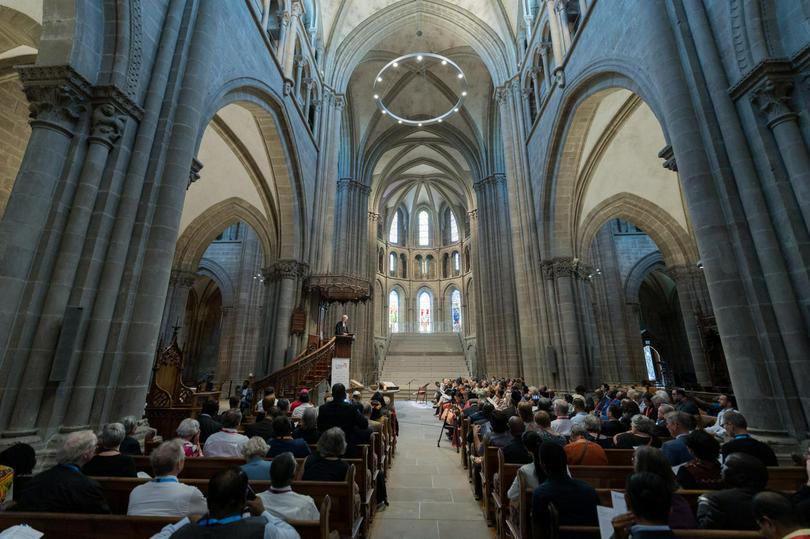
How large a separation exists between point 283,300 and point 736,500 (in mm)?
10797

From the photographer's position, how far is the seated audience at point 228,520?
1.54m

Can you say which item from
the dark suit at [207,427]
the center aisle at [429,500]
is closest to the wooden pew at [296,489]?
the center aisle at [429,500]

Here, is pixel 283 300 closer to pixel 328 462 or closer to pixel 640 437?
pixel 328 462

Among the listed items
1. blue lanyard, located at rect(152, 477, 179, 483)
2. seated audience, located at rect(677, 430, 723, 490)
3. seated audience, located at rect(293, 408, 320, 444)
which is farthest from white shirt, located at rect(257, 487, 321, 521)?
seated audience, located at rect(677, 430, 723, 490)

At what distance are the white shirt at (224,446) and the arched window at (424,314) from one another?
3157cm

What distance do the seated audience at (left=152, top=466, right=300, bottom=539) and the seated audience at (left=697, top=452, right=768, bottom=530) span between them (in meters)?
2.18

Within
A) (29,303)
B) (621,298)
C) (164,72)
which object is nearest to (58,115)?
(164,72)

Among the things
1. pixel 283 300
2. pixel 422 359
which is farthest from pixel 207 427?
pixel 422 359

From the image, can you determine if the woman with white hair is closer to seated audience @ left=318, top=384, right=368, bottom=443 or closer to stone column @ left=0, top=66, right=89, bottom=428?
seated audience @ left=318, top=384, right=368, bottom=443

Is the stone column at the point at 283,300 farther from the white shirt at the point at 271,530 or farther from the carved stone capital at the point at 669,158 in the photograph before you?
the carved stone capital at the point at 669,158

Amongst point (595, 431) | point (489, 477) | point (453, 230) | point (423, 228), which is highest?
point (423, 228)

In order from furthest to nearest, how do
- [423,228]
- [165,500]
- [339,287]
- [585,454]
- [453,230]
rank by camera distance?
[423,228] → [453,230] → [339,287] → [585,454] → [165,500]

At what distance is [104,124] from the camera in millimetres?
4598

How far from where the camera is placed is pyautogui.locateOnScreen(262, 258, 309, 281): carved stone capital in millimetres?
11797
